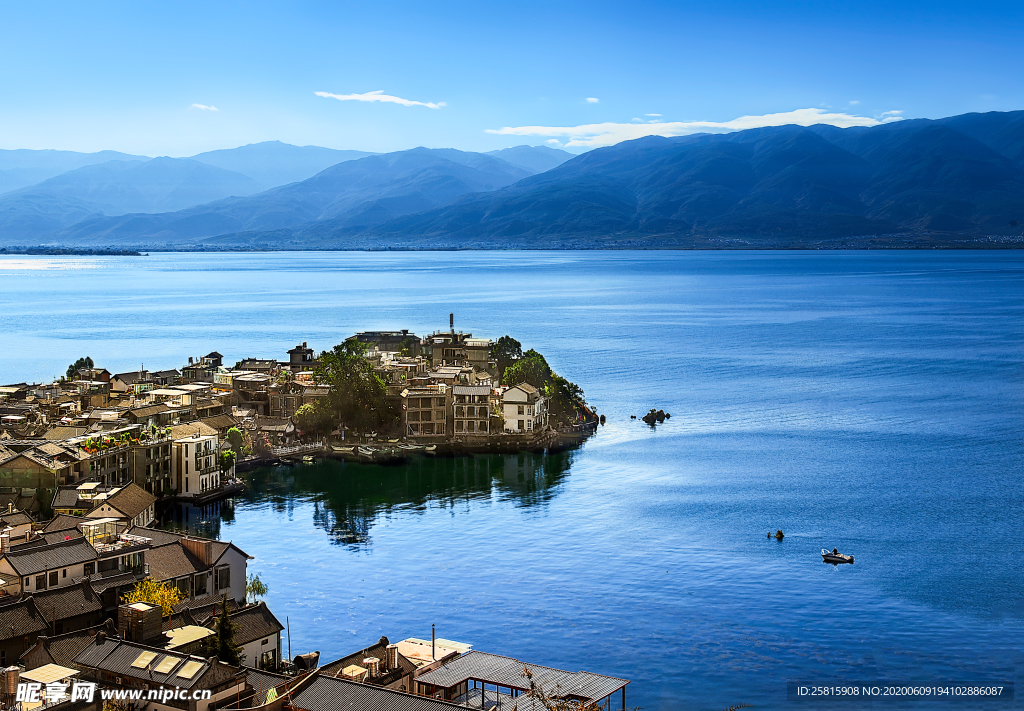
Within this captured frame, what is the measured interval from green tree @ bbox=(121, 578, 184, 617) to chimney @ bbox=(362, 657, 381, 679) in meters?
4.11

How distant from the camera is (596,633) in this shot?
75.2 feet

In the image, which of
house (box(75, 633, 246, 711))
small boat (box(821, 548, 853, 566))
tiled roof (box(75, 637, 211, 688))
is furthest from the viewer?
small boat (box(821, 548, 853, 566))

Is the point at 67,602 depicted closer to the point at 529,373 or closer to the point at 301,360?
the point at 529,373

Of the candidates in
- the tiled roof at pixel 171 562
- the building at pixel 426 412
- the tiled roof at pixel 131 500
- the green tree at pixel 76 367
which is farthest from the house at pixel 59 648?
the green tree at pixel 76 367

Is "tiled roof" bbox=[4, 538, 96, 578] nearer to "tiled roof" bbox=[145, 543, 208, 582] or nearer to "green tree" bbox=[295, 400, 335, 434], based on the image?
"tiled roof" bbox=[145, 543, 208, 582]

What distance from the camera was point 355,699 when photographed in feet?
46.5

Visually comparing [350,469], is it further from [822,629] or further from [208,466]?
[822,629]

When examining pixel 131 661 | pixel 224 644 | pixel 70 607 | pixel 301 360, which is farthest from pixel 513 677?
pixel 301 360

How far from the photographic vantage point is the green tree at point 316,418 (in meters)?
46.6

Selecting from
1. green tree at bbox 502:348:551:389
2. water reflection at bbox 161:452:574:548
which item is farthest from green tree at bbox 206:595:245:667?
green tree at bbox 502:348:551:389

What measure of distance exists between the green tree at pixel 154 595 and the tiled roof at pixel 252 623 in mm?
902

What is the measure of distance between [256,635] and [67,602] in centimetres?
351

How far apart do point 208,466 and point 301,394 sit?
14049mm

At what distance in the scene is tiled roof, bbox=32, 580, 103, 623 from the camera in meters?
18.2
